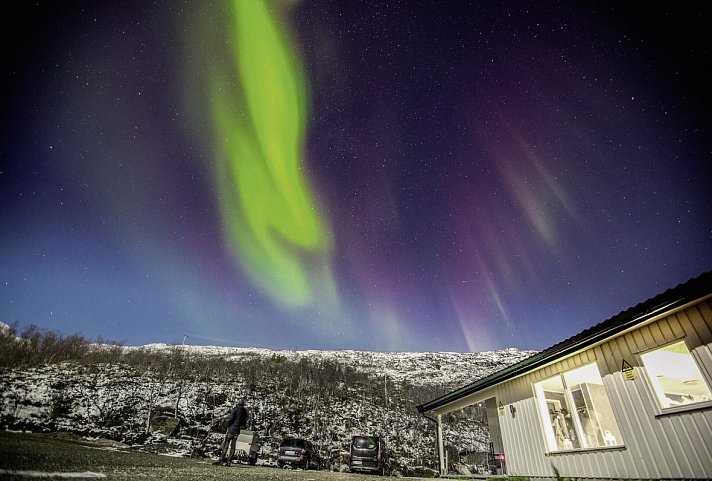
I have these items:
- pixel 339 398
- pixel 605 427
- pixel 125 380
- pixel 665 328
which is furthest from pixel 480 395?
pixel 125 380

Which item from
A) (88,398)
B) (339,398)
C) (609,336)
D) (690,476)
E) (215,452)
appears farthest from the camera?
(339,398)

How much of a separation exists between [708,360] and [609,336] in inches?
66.3

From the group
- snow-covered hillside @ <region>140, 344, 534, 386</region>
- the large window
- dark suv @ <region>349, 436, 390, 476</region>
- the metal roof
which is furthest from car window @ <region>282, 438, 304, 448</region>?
snow-covered hillside @ <region>140, 344, 534, 386</region>

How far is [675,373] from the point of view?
891 centimetres

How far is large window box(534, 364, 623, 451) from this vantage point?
32.4 feet

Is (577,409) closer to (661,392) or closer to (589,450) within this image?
(589,450)

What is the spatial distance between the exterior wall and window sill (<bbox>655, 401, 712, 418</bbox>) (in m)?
0.02

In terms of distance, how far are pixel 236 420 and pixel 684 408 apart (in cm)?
1130

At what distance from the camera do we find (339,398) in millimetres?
40625

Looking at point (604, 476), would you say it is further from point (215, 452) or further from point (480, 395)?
point (215, 452)

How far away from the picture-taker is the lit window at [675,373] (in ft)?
24.4

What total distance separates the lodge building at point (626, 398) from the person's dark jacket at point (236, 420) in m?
8.71

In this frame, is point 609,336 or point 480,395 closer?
point 609,336

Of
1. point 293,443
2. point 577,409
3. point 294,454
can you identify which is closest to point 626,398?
point 577,409
